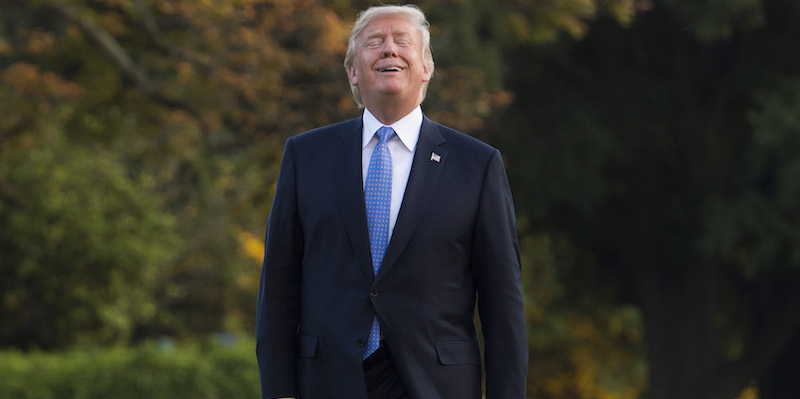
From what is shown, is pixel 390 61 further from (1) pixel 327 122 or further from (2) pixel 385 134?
(1) pixel 327 122

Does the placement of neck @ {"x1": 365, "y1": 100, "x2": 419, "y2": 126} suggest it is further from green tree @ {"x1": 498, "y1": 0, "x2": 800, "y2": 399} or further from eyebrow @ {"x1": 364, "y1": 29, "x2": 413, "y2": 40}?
green tree @ {"x1": 498, "y1": 0, "x2": 800, "y2": 399}

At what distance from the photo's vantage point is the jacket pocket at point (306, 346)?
3.25m

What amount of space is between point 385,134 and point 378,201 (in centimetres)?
19

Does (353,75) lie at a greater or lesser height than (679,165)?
lesser

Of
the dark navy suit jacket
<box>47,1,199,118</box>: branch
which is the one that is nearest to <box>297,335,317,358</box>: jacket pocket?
the dark navy suit jacket

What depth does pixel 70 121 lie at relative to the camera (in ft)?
Result: 45.3

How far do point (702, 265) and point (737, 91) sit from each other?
2665 mm

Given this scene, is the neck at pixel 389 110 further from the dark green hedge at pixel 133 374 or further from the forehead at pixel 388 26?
the dark green hedge at pixel 133 374

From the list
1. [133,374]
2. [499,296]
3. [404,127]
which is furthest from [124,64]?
[499,296]

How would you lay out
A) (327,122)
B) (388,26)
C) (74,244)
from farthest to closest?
(327,122), (74,244), (388,26)

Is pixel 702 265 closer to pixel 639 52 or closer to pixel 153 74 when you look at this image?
pixel 639 52

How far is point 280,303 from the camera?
3277mm

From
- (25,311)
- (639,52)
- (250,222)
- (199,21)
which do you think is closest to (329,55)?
(199,21)

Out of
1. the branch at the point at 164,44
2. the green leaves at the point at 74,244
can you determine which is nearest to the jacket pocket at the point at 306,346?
the branch at the point at 164,44
